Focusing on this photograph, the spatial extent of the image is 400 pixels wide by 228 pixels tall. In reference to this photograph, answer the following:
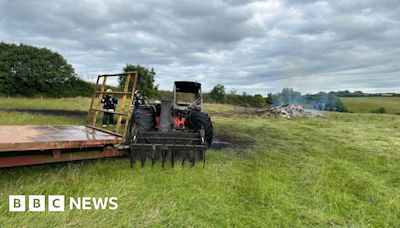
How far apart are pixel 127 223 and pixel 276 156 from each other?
14.6 feet

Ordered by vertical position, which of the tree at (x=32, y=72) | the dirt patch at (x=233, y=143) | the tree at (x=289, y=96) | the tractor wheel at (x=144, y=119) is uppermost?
the tree at (x=32, y=72)

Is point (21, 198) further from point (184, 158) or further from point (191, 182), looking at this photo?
point (184, 158)

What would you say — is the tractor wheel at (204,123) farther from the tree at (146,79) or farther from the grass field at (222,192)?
the tree at (146,79)

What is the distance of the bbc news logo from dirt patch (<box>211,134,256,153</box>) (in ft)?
13.3

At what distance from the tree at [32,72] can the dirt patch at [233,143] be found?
26.1 m

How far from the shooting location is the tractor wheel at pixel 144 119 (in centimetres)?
565

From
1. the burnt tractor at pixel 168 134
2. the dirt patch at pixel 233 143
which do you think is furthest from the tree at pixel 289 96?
the burnt tractor at pixel 168 134

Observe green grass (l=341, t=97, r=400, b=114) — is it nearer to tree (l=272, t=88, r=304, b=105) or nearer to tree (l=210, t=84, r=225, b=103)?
tree (l=272, t=88, r=304, b=105)

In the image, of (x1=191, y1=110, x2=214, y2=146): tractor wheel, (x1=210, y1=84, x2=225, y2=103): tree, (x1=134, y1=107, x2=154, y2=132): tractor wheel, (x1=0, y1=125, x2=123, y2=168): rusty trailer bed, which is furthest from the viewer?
(x1=210, y1=84, x2=225, y2=103): tree

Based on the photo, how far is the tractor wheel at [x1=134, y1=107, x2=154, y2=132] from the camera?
5.65 metres

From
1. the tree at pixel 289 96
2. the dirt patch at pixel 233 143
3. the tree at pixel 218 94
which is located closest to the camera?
the dirt patch at pixel 233 143

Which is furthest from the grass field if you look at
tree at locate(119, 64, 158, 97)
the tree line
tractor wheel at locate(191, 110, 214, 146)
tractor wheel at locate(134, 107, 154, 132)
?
tree at locate(119, 64, 158, 97)

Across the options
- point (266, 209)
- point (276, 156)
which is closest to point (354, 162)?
point (276, 156)

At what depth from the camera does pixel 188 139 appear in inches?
202
